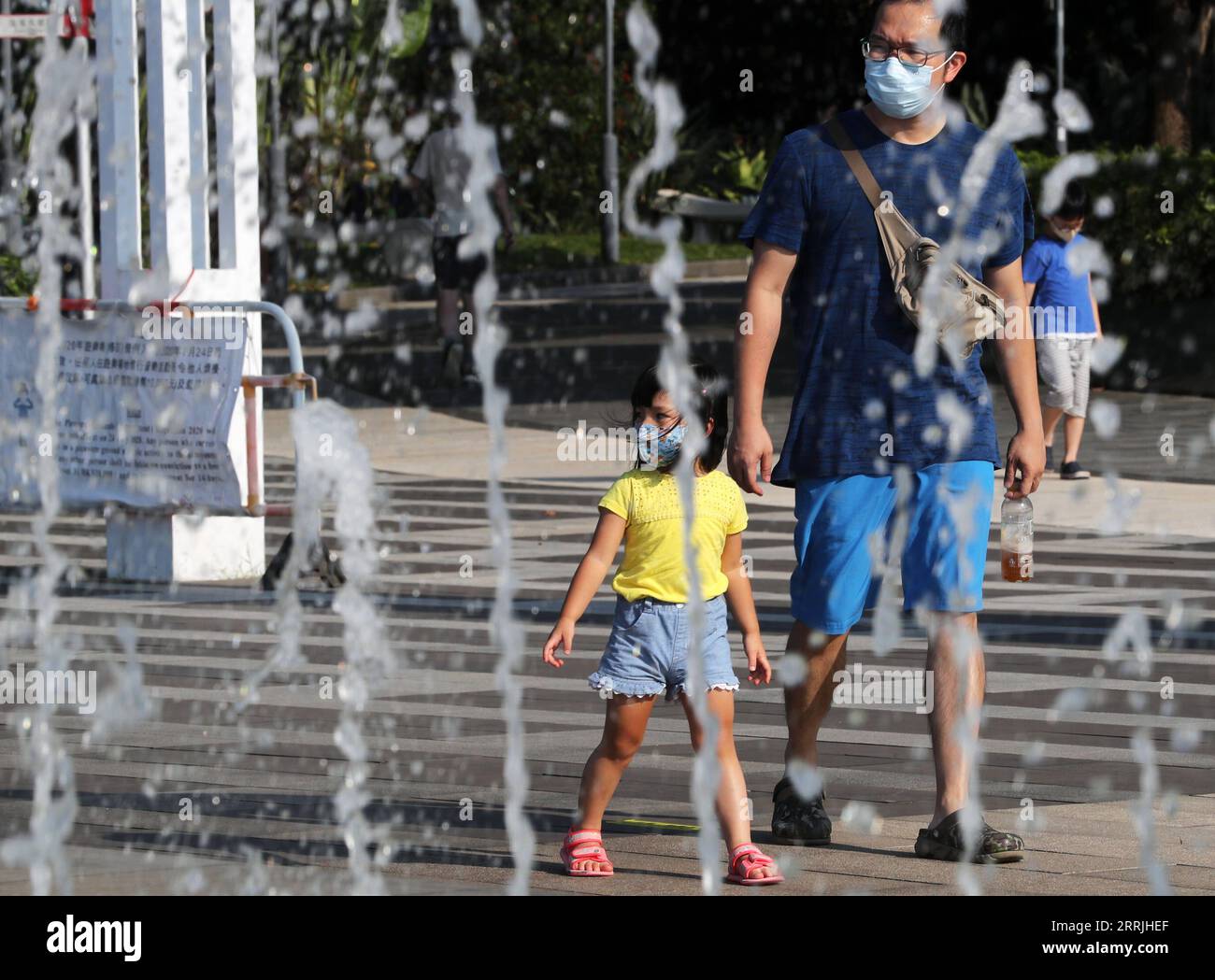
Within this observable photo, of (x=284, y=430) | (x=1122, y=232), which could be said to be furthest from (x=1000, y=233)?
(x=1122, y=232)

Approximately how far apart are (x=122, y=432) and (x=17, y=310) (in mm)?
1002

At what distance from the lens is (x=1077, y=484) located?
15.5 metres

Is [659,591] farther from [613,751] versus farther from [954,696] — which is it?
[954,696]

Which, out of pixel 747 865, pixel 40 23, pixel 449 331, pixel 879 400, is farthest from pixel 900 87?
pixel 449 331

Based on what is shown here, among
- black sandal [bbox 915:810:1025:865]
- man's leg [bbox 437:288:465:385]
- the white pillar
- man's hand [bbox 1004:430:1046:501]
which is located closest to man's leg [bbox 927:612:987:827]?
black sandal [bbox 915:810:1025:865]

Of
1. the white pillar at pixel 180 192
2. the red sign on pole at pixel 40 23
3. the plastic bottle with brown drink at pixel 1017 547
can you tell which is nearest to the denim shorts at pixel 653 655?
the plastic bottle with brown drink at pixel 1017 547

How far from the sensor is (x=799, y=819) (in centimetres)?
649

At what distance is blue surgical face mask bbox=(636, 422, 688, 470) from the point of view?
636 cm

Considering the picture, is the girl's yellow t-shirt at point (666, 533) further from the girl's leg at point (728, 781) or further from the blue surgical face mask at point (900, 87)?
the blue surgical face mask at point (900, 87)

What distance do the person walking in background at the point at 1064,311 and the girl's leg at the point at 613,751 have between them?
9.36m

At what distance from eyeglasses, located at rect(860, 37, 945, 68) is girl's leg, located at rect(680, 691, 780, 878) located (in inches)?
62.8

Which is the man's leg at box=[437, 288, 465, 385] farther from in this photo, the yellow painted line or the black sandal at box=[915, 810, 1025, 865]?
the black sandal at box=[915, 810, 1025, 865]

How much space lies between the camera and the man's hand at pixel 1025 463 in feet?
21.6

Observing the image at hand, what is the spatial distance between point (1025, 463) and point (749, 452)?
0.74 meters
